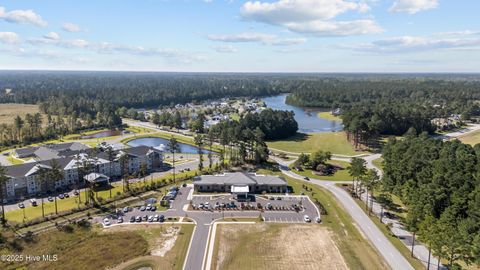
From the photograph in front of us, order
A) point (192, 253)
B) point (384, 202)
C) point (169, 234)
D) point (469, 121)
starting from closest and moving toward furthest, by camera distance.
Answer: point (192, 253), point (169, 234), point (384, 202), point (469, 121)

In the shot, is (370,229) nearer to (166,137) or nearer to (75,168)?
(75,168)

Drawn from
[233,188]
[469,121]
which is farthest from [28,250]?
[469,121]

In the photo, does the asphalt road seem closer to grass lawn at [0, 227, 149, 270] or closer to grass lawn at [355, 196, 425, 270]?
grass lawn at [0, 227, 149, 270]

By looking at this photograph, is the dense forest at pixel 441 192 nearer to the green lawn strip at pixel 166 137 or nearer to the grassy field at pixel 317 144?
the grassy field at pixel 317 144

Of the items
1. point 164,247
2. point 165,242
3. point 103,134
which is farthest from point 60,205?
point 103,134

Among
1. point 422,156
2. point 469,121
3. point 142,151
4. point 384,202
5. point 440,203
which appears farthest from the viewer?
point 469,121

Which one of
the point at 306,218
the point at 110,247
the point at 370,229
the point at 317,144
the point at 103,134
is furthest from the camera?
the point at 103,134

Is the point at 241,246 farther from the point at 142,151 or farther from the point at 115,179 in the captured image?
the point at 142,151
